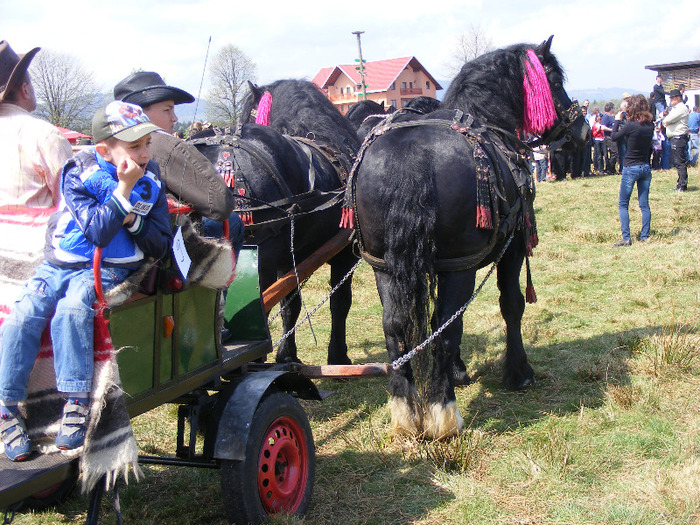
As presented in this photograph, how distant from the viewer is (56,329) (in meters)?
2.21

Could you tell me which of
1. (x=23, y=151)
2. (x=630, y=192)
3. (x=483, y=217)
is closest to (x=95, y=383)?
(x=23, y=151)

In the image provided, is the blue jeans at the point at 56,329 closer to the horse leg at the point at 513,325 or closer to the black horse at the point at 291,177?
the black horse at the point at 291,177

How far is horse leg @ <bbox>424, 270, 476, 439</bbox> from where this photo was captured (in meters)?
3.76

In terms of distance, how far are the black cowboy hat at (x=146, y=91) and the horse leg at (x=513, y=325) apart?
8.31 feet

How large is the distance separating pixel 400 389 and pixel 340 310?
171 cm

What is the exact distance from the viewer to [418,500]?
126 inches

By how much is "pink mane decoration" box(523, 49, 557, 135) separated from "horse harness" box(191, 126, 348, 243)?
1.54 meters

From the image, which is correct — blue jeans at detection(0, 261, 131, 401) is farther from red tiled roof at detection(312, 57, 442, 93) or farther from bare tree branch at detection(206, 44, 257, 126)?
red tiled roof at detection(312, 57, 442, 93)

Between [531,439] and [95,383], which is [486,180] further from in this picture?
[95,383]

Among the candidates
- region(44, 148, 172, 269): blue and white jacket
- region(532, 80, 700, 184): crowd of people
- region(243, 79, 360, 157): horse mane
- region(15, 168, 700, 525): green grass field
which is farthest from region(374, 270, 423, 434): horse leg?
region(532, 80, 700, 184): crowd of people

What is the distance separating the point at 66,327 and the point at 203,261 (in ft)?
2.12

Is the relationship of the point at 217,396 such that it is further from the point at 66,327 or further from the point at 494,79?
the point at 494,79

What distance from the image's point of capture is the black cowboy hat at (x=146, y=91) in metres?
3.05

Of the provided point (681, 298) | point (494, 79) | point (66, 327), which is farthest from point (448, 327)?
point (681, 298)
